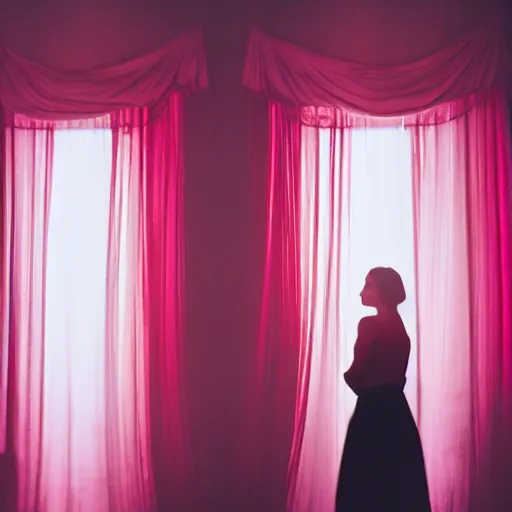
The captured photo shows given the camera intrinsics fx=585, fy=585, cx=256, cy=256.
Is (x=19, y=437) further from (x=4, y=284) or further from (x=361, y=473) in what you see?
(x=361, y=473)

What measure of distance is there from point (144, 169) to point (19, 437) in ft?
5.22

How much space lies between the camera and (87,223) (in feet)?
10.4

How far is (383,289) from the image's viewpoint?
9.04 ft

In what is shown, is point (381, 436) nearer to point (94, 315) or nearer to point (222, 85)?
point (94, 315)

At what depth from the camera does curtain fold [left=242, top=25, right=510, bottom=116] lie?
3014 millimetres

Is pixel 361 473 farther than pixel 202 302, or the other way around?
pixel 202 302

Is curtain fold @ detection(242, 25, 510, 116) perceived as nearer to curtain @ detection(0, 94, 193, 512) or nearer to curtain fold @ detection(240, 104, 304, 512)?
curtain fold @ detection(240, 104, 304, 512)

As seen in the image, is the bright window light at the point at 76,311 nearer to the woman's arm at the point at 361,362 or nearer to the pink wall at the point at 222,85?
the pink wall at the point at 222,85

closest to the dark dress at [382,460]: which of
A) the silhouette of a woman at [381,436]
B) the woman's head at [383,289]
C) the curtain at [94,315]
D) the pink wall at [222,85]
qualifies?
the silhouette of a woman at [381,436]

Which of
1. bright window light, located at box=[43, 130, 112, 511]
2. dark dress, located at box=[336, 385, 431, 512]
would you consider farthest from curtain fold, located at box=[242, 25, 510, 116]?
dark dress, located at box=[336, 385, 431, 512]

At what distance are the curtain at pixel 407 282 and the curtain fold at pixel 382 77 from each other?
124 millimetres

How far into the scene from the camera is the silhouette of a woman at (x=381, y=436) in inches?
100

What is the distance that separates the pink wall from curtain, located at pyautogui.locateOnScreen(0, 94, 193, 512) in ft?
0.47

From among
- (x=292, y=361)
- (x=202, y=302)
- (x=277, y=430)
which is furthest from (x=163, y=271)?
(x=277, y=430)
